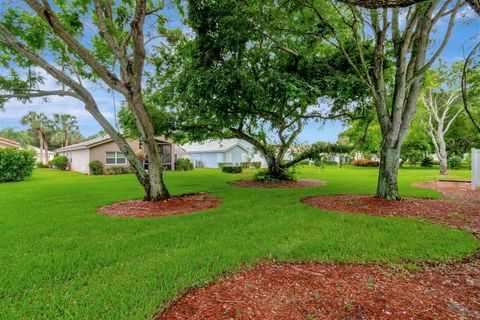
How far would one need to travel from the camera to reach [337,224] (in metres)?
5.52

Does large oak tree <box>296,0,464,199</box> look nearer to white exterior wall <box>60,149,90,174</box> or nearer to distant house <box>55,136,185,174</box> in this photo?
distant house <box>55,136,185,174</box>

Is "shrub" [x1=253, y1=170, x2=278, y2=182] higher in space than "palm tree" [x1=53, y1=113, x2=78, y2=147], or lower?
lower

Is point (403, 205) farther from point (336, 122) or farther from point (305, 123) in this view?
point (305, 123)

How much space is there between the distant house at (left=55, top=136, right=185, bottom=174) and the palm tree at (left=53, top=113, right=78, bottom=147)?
2616 cm

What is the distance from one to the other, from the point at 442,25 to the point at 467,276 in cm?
832

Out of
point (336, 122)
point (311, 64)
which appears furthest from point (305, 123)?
point (311, 64)

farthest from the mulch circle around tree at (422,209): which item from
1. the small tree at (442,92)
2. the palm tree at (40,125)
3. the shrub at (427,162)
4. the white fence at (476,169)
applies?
the palm tree at (40,125)

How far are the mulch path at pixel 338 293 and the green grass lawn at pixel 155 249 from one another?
0.84 feet

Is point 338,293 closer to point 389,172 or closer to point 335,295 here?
point 335,295

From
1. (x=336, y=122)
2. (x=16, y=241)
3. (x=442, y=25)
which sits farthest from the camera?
(x=336, y=122)

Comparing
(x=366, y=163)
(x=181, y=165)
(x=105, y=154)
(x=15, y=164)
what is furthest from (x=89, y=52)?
(x=366, y=163)

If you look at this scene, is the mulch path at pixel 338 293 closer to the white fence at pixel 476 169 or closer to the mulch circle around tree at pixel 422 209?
the mulch circle around tree at pixel 422 209

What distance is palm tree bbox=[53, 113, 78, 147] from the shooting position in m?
47.5

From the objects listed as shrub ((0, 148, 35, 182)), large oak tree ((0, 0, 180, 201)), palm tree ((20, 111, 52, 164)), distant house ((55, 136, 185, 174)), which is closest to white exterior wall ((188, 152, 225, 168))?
distant house ((55, 136, 185, 174))
